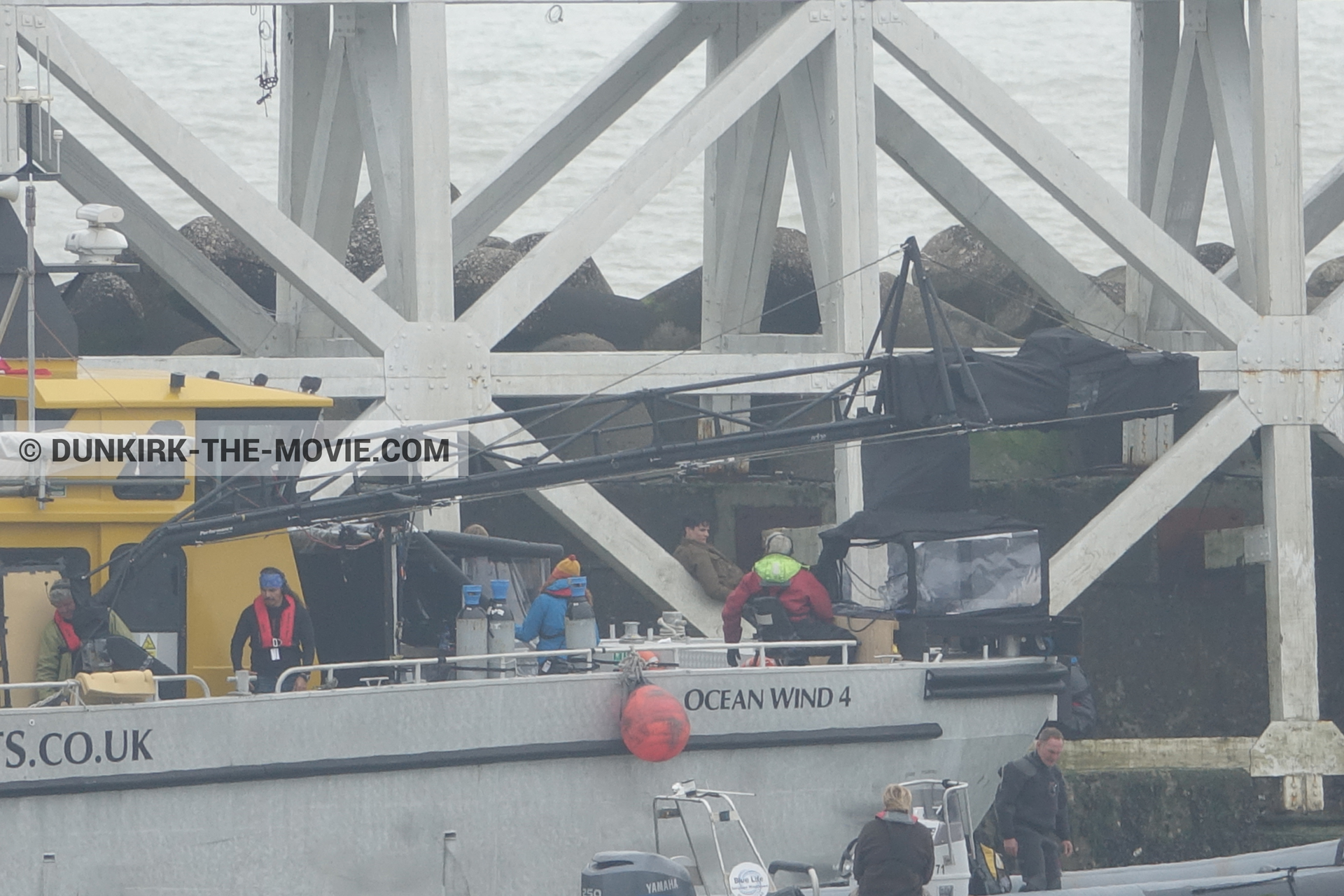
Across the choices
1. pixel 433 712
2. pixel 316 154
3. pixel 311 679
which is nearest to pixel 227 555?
pixel 311 679

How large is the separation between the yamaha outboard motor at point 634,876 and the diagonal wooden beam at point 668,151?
7318 mm

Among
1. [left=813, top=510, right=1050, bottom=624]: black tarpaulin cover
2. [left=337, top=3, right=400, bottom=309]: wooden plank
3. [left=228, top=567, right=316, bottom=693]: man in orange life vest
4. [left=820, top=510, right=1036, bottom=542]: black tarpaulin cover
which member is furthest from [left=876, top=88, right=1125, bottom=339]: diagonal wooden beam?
[left=228, top=567, right=316, bottom=693]: man in orange life vest

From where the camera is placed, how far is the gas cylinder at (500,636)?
13.5m

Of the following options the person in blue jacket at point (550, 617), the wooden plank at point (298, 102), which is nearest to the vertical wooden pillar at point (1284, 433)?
the person in blue jacket at point (550, 617)

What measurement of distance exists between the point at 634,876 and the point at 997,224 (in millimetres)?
11365

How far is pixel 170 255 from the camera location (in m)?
20.9

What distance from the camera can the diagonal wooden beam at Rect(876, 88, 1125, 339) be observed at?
828 inches

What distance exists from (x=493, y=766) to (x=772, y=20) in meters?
10.1

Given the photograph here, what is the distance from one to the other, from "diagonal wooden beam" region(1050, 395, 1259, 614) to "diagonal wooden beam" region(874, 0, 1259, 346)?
763 millimetres

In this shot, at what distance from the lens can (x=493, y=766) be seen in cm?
1291

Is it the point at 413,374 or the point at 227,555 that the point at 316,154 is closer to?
the point at 413,374

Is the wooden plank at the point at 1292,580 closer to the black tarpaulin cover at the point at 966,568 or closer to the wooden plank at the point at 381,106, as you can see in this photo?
the black tarpaulin cover at the point at 966,568

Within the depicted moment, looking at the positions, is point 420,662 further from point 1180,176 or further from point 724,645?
point 1180,176

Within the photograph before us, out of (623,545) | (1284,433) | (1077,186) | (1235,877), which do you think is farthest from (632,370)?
(1235,877)
